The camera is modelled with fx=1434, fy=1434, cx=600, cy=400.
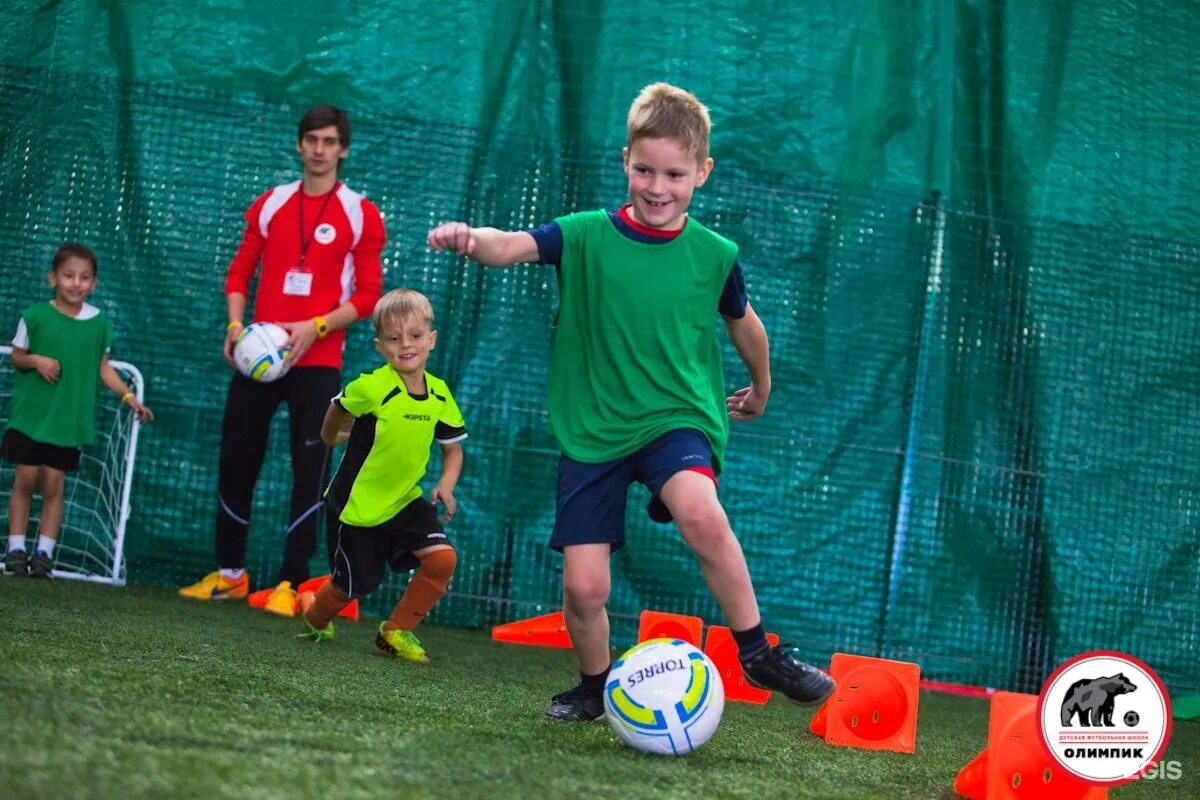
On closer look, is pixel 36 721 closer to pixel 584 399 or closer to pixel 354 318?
pixel 584 399

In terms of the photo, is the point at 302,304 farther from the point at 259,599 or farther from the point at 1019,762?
the point at 1019,762

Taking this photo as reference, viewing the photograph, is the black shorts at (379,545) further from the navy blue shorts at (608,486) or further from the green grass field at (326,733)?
the navy blue shorts at (608,486)

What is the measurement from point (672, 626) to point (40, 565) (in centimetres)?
285

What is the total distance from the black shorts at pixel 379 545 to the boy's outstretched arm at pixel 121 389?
155 cm

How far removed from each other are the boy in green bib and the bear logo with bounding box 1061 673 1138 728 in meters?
4.40

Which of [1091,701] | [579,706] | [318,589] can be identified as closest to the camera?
[1091,701]

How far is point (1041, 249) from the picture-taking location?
6.80 m

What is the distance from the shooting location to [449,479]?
200 inches

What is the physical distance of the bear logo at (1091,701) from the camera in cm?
290

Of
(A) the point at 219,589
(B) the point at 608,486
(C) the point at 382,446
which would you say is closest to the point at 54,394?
(A) the point at 219,589

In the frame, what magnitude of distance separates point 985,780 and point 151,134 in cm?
494

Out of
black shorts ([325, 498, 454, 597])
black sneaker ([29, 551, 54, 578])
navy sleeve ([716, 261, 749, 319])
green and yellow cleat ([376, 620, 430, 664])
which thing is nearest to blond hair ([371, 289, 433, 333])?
black shorts ([325, 498, 454, 597])

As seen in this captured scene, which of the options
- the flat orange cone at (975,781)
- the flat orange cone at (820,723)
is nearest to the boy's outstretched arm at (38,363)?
the flat orange cone at (820,723)

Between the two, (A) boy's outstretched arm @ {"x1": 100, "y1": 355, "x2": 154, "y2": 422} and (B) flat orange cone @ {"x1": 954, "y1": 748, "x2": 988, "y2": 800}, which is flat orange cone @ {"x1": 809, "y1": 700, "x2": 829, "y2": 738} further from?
(A) boy's outstretched arm @ {"x1": 100, "y1": 355, "x2": 154, "y2": 422}
